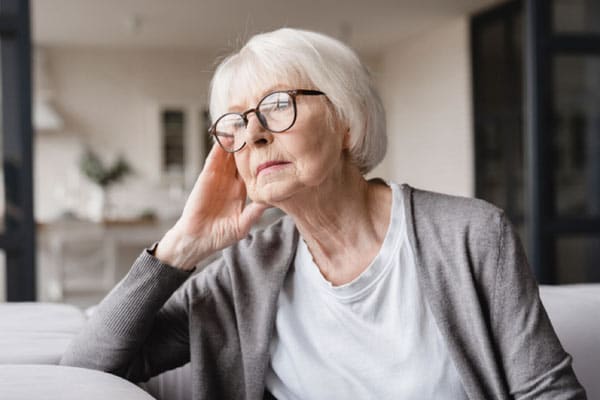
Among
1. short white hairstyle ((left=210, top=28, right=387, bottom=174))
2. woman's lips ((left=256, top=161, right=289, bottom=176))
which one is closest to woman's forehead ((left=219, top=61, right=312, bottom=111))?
short white hairstyle ((left=210, top=28, right=387, bottom=174))

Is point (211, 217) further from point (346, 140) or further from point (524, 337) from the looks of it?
point (524, 337)

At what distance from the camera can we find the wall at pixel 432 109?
7.94 m

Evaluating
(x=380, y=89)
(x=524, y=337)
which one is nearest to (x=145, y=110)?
(x=380, y=89)

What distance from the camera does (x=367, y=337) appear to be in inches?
52.5

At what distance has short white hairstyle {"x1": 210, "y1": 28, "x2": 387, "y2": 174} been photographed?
1.29 m

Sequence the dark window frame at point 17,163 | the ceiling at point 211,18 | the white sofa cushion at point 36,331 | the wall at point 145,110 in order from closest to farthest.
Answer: the white sofa cushion at point 36,331
the dark window frame at point 17,163
the ceiling at point 211,18
the wall at point 145,110

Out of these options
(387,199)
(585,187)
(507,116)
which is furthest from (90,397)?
(507,116)

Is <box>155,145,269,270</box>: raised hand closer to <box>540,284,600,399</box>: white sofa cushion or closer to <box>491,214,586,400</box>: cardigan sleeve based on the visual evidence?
<box>491,214,586,400</box>: cardigan sleeve

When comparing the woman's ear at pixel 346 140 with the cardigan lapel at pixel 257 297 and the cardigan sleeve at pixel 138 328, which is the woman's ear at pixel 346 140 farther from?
the cardigan sleeve at pixel 138 328

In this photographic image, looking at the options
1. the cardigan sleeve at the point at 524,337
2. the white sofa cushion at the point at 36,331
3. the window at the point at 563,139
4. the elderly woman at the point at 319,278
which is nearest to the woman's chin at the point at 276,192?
the elderly woman at the point at 319,278

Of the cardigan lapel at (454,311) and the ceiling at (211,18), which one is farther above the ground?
the ceiling at (211,18)

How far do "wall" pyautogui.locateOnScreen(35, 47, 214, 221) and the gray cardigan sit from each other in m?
7.28

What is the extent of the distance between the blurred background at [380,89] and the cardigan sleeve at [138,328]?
7.99ft

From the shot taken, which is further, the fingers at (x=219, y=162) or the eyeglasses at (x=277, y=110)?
the fingers at (x=219, y=162)
